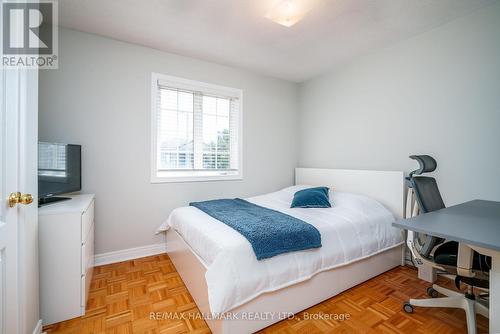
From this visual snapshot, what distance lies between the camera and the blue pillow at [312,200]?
2537mm

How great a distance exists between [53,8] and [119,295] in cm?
269

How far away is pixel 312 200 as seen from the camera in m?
2.57

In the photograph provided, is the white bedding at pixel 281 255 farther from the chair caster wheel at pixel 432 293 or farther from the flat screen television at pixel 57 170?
the flat screen television at pixel 57 170

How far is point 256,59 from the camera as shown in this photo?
3.04 meters

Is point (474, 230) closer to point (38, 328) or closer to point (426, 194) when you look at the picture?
point (426, 194)

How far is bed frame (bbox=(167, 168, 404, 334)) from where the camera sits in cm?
152

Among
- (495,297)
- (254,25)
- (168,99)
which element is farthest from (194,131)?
(495,297)

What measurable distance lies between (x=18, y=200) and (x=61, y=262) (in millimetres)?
748

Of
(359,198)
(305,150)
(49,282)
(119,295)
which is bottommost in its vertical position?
(119,295)

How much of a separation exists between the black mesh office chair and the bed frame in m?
0.49

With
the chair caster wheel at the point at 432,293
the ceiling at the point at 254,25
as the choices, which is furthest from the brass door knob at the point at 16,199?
the chair caster wheel at the point at 432,293

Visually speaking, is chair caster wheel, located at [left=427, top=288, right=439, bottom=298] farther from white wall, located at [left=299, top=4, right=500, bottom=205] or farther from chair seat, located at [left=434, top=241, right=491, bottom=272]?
white wall, located at [left=299, top=4, right=500, bottom=205]

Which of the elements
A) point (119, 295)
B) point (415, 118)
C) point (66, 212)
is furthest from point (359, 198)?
point (66, 212)

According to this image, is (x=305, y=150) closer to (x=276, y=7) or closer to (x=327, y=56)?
(x=327, y=56)
